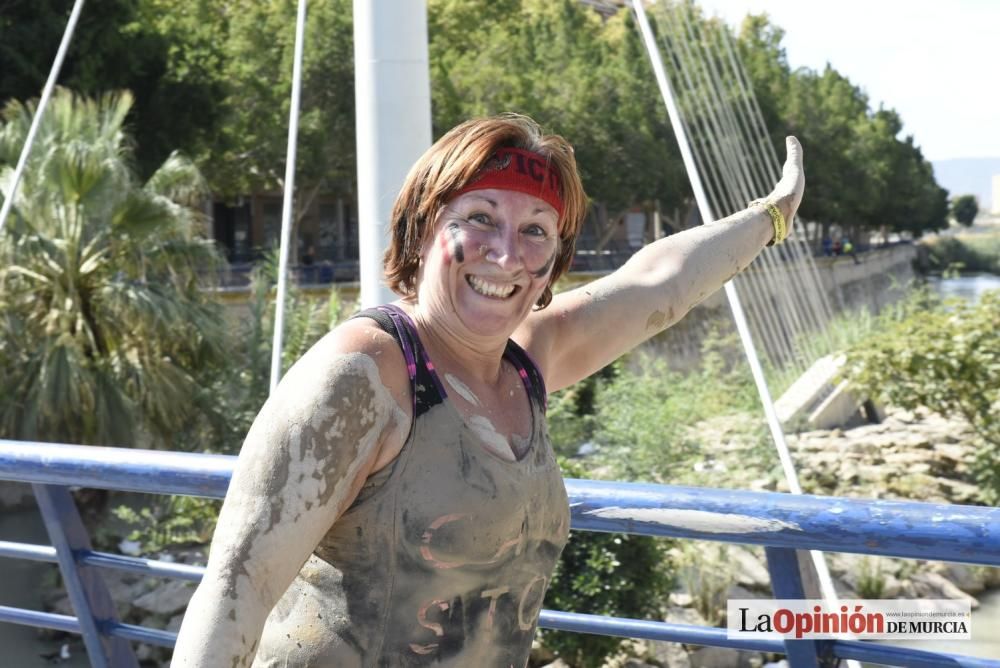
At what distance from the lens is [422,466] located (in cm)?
129

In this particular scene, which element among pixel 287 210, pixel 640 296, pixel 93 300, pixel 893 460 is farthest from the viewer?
pixel 893 460

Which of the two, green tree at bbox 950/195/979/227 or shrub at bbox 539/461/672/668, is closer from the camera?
shrub at bbox 539/461/672/668

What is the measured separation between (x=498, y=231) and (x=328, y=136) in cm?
2518

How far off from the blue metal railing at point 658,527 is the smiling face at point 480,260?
394 millimetres

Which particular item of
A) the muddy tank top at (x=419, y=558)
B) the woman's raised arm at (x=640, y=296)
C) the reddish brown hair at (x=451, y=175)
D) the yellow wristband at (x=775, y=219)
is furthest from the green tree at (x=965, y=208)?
the muddy tank top at (x=419, y=558)

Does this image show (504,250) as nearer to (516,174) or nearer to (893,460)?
(516,174)

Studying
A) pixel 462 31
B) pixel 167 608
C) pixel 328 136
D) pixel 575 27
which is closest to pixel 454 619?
pixel 167 608

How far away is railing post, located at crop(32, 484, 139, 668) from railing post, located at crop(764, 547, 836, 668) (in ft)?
4.26

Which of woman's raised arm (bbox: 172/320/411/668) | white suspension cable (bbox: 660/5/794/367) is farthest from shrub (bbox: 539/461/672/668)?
woman's raised arm (bbox: 172/320/411/668)

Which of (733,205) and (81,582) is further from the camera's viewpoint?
(733,205)

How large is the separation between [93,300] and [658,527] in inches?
441

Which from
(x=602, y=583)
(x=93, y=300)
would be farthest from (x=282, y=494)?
(x=93, y=300)

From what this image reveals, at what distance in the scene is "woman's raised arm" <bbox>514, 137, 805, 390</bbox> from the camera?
1740 mm

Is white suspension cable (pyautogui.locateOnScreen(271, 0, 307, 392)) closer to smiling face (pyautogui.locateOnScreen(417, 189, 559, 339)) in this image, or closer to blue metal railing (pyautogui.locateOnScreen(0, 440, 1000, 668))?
blue metal railing (pyautogui.locateOnScreen(0, 440, 1000, 668))
